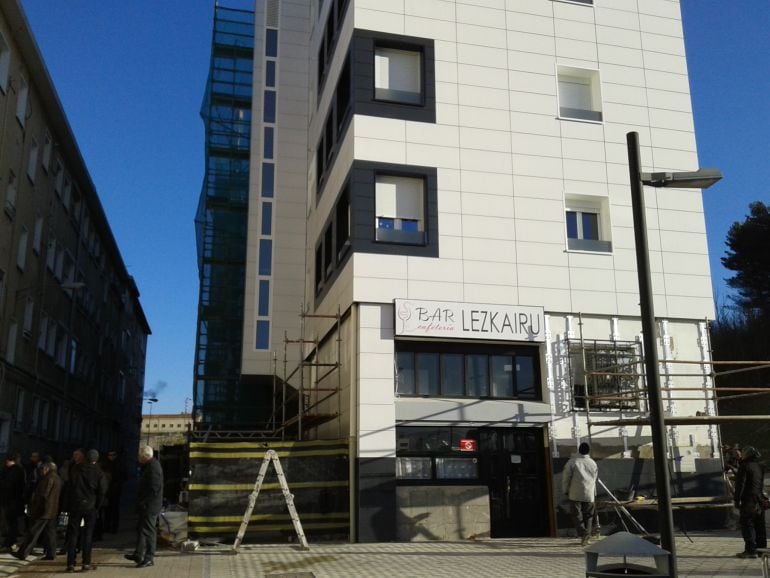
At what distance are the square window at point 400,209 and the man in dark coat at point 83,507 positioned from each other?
25.7 ft

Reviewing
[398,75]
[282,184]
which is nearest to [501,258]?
[398,75]

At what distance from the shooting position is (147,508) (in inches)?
472

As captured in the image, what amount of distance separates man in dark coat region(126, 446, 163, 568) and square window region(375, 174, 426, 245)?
7327 millimetres

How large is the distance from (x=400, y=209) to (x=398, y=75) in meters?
3.34

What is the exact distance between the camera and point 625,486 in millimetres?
16781

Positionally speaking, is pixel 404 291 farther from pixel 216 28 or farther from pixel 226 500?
pixel 216 28

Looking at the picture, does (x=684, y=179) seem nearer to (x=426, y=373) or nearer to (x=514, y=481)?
(x=426, y=373)

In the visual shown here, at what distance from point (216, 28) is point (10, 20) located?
1401 centimetres

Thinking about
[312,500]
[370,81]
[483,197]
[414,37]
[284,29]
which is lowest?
[312,500]

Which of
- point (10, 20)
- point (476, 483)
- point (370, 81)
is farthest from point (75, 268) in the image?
point (476, 483)

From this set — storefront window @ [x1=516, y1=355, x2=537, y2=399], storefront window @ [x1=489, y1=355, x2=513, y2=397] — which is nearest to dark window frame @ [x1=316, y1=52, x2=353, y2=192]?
storefront window @ [x1=489, y1=355, x2=513, y2=397]

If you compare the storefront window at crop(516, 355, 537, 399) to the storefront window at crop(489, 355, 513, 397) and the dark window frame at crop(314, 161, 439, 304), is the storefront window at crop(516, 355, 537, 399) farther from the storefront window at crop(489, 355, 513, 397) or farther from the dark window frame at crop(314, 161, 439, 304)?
the dark window frame at crop(314, 161, 439, 304)

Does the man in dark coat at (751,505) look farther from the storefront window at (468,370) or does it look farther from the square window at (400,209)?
the square window at (400,209)

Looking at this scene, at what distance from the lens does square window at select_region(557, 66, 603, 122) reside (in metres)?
19.4
